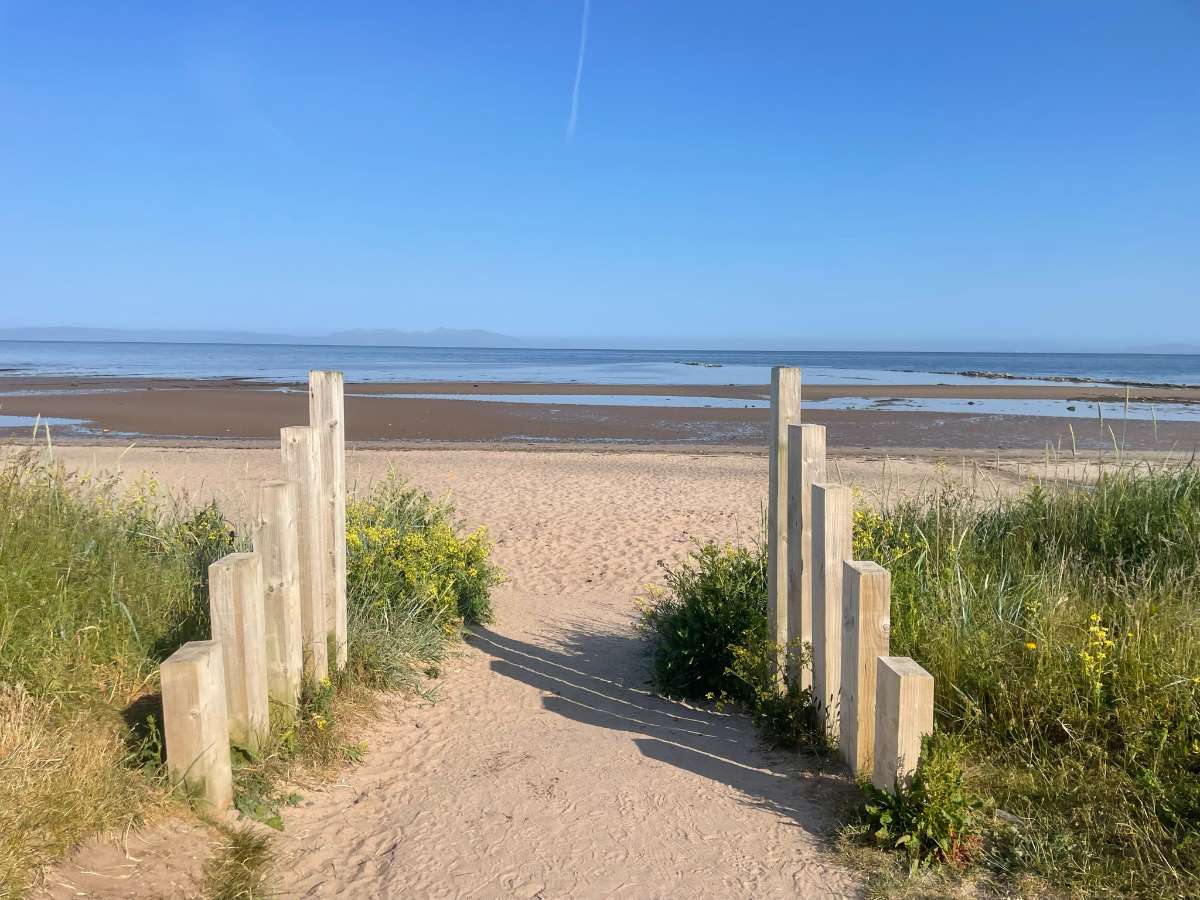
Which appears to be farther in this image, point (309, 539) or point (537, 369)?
point (537, 369)

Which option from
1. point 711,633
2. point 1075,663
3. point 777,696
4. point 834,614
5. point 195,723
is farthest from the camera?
point 711,633

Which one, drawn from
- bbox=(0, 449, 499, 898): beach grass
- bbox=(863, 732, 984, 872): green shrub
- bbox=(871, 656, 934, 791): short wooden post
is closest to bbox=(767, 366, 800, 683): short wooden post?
bbox=(871, 656, 934, 791): short wooden post

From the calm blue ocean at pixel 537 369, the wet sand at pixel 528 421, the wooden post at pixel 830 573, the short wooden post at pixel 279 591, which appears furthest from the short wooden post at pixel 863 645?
the calm blue ocean at pixel 537 369

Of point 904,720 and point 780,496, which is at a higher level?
point 780,496

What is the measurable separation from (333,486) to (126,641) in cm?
131

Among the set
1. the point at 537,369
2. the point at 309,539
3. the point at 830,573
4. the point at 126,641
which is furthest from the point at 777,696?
the point at 537,369

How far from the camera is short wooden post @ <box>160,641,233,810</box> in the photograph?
3.69 m

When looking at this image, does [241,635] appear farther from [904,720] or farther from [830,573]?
[904,720]

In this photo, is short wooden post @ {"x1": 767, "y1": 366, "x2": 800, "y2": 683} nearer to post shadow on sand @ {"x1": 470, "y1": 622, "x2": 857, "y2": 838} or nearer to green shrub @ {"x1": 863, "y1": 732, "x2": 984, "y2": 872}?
post shadow on sand @ {"x1": 470, "y1": 622, "x2": 857, "y2": 838}

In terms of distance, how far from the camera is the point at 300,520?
16.0 feet

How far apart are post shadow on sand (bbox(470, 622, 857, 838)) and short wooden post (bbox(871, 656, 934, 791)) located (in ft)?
1.40

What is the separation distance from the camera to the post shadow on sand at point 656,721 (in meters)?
4.27

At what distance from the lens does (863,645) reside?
13.5 feet

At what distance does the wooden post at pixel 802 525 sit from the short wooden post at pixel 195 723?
9.38 ft
